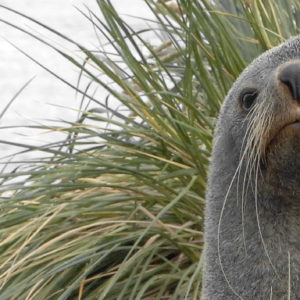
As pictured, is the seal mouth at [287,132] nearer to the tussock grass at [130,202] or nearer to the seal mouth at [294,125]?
the seal mouth at [294,125]

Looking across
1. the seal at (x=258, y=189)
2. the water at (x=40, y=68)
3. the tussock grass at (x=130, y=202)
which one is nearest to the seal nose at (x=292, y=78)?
the seal at (x=258, y=189)

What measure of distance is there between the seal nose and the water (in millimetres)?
5720

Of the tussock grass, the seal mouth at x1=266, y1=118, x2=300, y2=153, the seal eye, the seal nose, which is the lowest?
the tussock grass

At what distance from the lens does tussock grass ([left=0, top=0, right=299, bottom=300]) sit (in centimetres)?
387

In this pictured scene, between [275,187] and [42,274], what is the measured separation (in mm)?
1435

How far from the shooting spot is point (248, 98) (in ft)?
9.47

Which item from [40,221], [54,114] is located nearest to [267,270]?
[40,221]

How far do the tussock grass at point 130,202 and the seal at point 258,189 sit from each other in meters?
0.76

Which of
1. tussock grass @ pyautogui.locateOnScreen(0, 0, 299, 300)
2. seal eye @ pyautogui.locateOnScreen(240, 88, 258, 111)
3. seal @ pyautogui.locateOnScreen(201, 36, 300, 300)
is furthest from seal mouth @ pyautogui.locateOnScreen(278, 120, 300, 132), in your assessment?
tussock grass @ pyautogui.locateOnScreen(0, 0, 299, 300)

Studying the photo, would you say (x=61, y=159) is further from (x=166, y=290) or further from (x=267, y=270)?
(x=267, y=270)

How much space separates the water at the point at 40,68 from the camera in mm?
8766

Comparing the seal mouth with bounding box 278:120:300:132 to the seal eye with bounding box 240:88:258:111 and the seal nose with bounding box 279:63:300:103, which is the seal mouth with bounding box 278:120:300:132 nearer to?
the seal nose with bounding box 279:63:300:103

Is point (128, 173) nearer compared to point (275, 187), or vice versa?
point (275, 187)

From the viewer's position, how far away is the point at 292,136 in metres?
2.62
